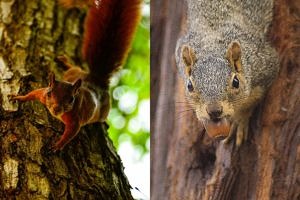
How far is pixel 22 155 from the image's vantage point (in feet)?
4.74

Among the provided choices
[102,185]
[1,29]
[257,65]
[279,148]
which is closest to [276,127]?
[279,148]

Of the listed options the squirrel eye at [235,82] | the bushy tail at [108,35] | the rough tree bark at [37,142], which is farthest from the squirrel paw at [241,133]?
the bushy tail at [108,35]

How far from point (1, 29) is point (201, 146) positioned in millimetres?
1133

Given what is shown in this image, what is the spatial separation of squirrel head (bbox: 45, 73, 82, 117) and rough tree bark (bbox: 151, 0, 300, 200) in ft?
1.33

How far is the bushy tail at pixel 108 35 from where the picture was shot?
1.83 metres

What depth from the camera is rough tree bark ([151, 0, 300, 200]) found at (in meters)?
0.94

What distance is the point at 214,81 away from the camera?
3.90 feet

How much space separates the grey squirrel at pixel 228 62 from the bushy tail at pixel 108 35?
510mm

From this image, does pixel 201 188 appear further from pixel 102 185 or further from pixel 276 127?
pixel 102 185

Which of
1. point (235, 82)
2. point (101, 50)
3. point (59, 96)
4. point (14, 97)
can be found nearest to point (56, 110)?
point (59, 96)

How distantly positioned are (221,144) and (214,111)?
2.7 inches

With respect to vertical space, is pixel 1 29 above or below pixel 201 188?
above

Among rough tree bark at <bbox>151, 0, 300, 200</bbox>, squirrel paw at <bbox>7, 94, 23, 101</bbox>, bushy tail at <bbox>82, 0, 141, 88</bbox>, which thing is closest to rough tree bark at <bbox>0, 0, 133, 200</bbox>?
squirrel paw at <bbox>7, 94, 23, 101</bbox>

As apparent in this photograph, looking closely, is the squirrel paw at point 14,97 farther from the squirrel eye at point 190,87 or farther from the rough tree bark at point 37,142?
the squirrel eye at point 190,87
